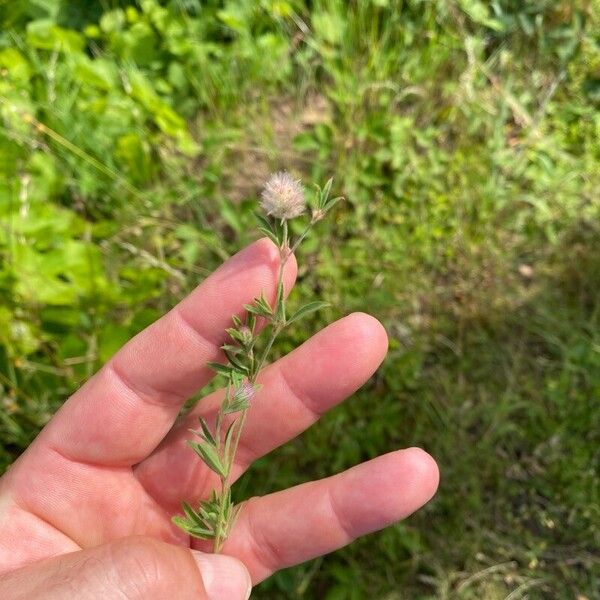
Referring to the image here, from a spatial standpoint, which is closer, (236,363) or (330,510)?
(236,363)

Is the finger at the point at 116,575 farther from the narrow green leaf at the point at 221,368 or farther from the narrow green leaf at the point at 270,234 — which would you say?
the narrow green leaf at the point at 270,234

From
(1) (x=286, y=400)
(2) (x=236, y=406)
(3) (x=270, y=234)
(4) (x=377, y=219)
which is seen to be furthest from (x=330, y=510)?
(4) (x=377, y=219)

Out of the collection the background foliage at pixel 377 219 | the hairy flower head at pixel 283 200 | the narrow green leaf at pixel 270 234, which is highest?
the hairy flower head at pixel 283 200

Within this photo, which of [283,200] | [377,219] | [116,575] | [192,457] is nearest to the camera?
[116,575]

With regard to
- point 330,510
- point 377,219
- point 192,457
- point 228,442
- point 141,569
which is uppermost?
point 141,569

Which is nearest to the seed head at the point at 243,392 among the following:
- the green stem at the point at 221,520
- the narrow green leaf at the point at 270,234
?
the green stem at the point at 221,520

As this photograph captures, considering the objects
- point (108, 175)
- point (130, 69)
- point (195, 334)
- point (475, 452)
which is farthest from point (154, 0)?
point (475, 452)

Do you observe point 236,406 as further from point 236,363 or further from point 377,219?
point 377,219
